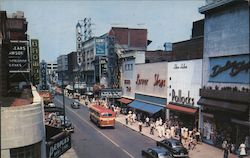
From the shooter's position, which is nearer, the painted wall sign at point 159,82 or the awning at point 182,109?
the awning at point 182,109

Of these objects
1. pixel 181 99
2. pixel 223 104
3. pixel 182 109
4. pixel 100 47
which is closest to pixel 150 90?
pixel 181 99

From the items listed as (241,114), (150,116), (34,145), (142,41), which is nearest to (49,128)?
(34,145)

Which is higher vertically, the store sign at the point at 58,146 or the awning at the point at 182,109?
the store sign at the point at 58,146

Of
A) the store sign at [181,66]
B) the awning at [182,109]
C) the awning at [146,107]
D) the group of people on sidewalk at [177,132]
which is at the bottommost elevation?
the group of people on sidewalk at [177,132]

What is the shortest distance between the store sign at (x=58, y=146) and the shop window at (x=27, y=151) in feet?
2.02

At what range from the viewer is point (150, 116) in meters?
47.9

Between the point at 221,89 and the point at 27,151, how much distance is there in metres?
18.8

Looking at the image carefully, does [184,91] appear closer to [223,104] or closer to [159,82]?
[159,82]

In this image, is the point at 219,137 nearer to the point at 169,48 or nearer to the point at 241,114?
the point at 241,114

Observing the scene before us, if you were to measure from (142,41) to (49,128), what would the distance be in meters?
81.6

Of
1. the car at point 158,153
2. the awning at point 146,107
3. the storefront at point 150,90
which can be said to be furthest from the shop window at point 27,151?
the awning at point 146,107

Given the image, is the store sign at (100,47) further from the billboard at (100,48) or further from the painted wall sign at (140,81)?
the painted wall sign at (140,81)

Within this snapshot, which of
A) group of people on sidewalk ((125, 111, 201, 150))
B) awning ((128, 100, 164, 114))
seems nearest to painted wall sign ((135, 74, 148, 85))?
awning ((128, 100, 164, 114))

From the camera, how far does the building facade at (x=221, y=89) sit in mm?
21497
